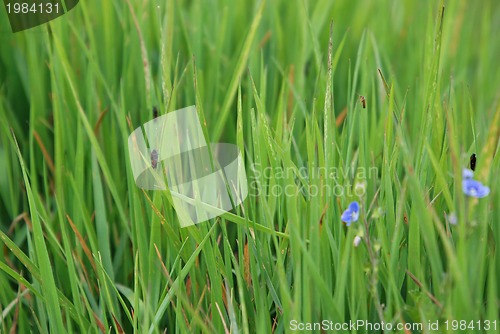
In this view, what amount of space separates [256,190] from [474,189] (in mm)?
366

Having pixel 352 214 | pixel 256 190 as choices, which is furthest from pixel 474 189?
pixel 256 190

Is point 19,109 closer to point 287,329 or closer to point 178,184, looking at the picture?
point 178,184

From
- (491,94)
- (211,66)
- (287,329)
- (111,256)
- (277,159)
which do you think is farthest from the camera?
(491,94)

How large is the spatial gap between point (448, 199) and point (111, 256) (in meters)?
0.52

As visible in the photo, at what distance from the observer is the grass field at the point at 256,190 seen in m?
0.69

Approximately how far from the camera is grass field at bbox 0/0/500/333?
0.69 m

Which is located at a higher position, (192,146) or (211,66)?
(211,66)

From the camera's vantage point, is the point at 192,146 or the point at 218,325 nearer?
the point at 218,325

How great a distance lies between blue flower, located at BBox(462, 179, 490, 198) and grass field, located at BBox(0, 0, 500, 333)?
0.01 m

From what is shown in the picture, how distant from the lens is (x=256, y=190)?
0.92 meters

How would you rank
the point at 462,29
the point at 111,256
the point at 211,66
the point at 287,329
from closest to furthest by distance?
the point at 287,329 < the point at 111,256 < the point at 211,66 < the point at 462,29

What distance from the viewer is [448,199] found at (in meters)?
0.71

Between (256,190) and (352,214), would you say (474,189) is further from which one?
(256,190)

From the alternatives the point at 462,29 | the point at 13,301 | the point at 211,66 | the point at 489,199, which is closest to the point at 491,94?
the point at 462,29
